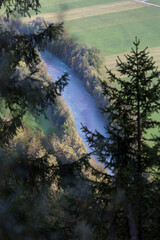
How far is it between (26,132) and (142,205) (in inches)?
380

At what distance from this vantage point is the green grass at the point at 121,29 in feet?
108

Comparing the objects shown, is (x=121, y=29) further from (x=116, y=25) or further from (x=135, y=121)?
(x=135, y=121)

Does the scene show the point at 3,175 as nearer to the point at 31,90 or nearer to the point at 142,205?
the point at 31,90

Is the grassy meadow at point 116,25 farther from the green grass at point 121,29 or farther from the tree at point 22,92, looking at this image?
the tree at point 22,92

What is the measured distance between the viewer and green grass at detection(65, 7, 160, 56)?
32.9 meters

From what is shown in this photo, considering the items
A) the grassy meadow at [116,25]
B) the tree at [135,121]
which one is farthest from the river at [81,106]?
the tree at [135,121]

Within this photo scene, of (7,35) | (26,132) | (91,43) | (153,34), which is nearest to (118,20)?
(153,34)

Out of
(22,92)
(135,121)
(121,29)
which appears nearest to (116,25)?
(121,29)

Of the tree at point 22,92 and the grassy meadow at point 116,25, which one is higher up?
the grassy meadow at point 116,25

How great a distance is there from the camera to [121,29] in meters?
37.8

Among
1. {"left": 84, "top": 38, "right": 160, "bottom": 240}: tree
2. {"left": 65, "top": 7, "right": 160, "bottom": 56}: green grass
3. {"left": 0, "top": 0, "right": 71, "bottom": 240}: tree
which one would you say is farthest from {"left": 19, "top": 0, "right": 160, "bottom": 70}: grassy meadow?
{"left": 0, "top": 0, "right": 71, "bottom": 240}: tree

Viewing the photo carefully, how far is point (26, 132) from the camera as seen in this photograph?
13.8m

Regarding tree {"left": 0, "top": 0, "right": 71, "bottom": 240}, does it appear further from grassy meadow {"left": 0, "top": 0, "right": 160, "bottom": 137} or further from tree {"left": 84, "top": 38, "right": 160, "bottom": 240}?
grassy meadow {"left": 0, "top": 0, "right": 160, "bottom": 137}

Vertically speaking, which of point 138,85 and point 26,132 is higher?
point 26,132
